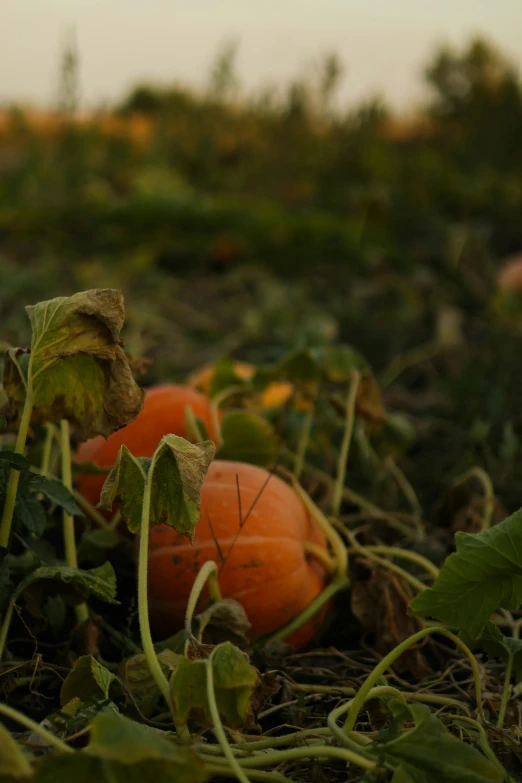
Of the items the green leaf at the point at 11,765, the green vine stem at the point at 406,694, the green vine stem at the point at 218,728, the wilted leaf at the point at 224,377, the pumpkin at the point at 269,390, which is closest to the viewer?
the green leaf at the point at 11,765

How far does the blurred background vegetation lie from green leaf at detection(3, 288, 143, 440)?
→ 854mm

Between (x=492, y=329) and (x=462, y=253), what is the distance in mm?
1215

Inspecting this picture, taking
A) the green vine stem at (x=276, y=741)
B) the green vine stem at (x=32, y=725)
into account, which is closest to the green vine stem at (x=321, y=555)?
the green vine stem at (x=276, y=741)

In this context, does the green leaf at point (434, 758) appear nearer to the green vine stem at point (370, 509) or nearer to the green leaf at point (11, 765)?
the green leaf at point (11, 765)

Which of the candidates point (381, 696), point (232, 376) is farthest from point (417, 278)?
point (381, 696)

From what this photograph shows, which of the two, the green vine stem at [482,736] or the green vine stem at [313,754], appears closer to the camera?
the green vine stem at [313,754]

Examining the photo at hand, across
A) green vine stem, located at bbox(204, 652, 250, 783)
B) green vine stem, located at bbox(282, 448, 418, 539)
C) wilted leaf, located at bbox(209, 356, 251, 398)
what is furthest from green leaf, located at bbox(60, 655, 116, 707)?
wilted leaf, located at bbox(209, 356, 251, 398)

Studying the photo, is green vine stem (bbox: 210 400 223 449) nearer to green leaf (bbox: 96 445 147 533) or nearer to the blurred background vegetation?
the blurred background vegetation

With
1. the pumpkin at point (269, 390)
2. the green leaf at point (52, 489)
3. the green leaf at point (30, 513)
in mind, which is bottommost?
the pumpkin at point (269, 390)

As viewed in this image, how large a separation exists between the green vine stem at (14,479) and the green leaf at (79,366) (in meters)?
0.03

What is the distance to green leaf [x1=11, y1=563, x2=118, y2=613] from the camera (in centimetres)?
120

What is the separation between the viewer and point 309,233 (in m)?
5.06

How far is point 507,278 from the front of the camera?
4414 mm

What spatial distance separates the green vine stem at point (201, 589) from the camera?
113 cm
